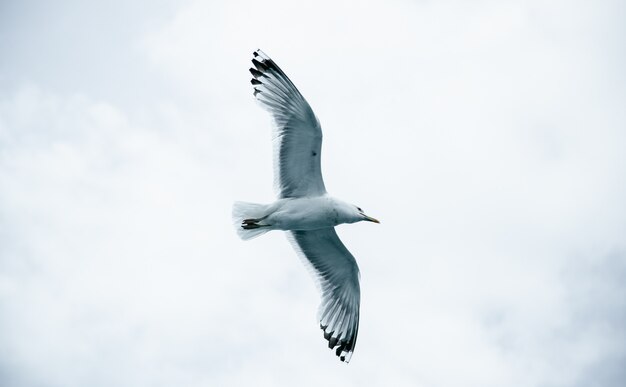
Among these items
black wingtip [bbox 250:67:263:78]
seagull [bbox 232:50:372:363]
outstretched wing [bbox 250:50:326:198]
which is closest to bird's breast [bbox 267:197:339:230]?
seagull [bbox 232:50:372:363]

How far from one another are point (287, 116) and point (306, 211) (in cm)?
123

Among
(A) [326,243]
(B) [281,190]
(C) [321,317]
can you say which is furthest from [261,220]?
(C) [321,317]

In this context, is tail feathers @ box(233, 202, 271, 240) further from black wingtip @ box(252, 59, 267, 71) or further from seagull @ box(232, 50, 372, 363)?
black wingtip @ box(252, 59, 267, 71)

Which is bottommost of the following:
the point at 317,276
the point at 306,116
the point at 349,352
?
the point at 349,352

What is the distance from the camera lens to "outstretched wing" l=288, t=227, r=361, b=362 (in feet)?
34.3

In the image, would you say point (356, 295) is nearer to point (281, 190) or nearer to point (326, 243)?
point (326, 243)

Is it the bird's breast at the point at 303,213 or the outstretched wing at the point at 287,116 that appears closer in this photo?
the outstretched wing at the point at 287,116

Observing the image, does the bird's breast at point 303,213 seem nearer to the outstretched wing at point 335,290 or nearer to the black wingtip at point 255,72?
the outstretched wing at point 335,290

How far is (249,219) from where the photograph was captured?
381 inches

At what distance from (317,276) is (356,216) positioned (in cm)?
131

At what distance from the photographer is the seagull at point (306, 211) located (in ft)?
30.2

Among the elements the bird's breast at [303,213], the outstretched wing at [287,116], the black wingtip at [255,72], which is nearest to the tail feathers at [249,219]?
the bird's breast at [303,213]

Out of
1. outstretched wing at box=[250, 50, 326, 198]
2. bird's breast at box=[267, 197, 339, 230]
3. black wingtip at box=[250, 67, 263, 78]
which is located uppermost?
black wingtip at box=[250, 67, 263, 78]

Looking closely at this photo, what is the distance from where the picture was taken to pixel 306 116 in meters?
9.09
